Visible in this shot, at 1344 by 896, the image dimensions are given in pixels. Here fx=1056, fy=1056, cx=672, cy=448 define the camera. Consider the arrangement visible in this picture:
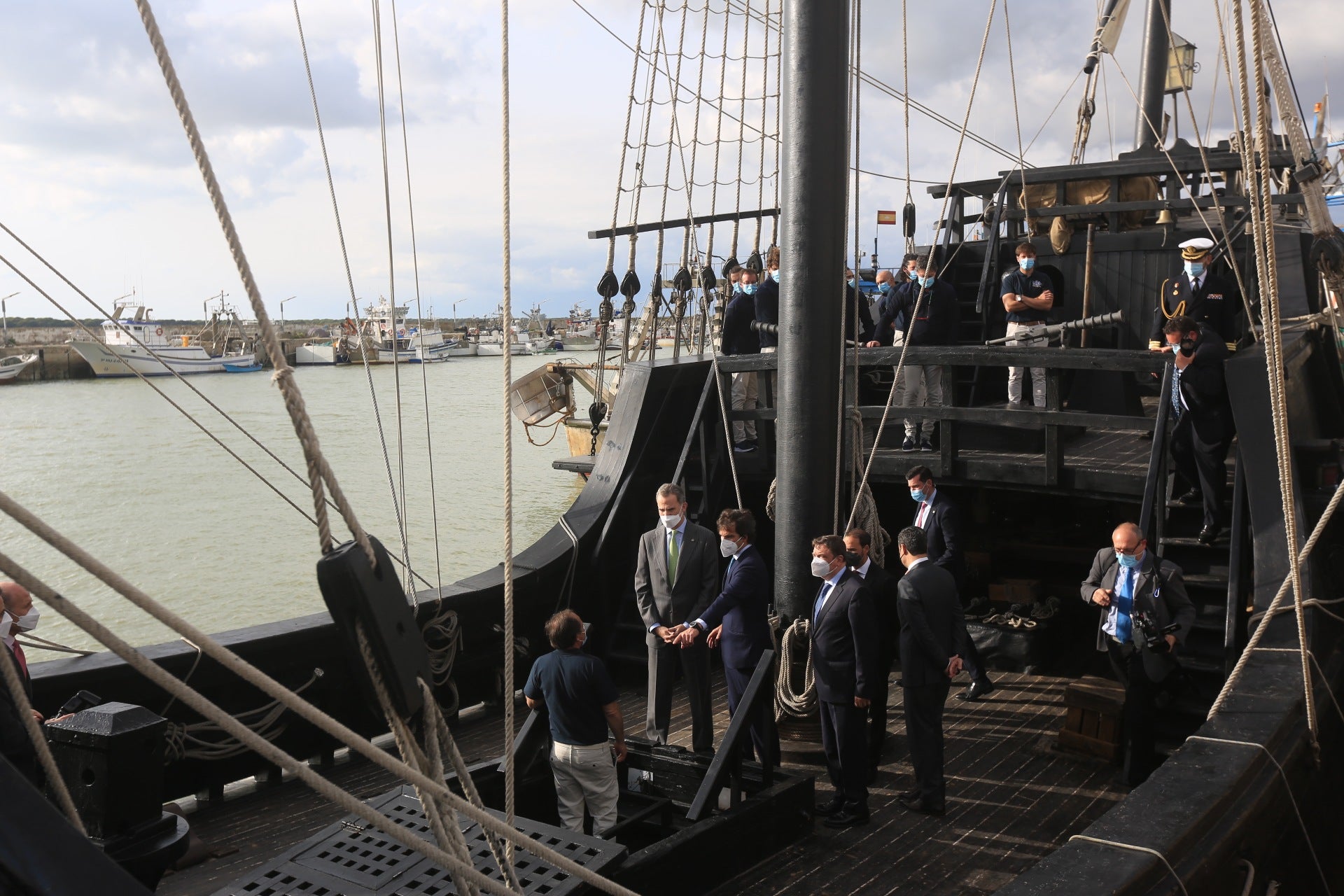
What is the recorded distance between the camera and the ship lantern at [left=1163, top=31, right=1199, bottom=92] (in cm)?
1343

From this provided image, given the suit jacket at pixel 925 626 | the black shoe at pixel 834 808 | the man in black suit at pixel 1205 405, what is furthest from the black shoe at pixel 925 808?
the man in black suit at pixel 1205 405

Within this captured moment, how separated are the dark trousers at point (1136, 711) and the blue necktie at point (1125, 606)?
0.08m

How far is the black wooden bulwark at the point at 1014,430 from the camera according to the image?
5969 mm

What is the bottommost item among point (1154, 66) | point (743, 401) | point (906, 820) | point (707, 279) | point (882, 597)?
point (906, 820)

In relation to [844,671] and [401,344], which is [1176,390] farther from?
[401,344]

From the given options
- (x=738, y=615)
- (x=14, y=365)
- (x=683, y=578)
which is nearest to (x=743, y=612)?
(x=738, y=615)

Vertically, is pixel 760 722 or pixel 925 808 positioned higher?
pixel 760 722

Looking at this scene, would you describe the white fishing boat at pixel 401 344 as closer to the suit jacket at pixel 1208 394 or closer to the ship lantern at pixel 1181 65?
the ship lantern at pixel 1181 65

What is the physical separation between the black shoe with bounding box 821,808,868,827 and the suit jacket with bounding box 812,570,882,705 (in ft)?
1.61

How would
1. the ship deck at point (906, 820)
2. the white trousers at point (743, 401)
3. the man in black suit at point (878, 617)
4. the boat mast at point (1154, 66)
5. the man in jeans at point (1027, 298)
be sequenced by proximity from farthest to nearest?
the boat mast at point (1154, 66) → the man in jeans at point (1027, 298) → the white trousers at point (743, 401) → the man in black suit at point (878, 617) → the ship deck at point (906, 820)

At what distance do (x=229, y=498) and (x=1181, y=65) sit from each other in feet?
59.2

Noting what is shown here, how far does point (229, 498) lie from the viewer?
20.9 meters

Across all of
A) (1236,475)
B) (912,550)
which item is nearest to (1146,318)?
(1236,475)

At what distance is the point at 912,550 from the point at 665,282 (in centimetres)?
634
